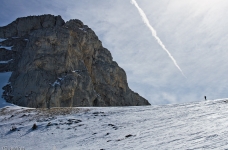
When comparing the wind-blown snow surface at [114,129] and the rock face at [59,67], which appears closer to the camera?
the wind-blown snow surface at [114,129]

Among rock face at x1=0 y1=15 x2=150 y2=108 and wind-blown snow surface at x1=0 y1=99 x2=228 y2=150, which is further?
rock face at x1=0 y1=15 x2=150 y2=108

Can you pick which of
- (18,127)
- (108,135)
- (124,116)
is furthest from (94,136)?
(18,127)

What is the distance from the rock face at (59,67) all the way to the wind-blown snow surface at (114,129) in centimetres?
3144

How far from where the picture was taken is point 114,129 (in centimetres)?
2072

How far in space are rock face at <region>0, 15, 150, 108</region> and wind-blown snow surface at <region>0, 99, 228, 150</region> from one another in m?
31.4

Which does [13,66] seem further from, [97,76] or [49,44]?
[97,76]

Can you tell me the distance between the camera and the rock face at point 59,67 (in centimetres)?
6284

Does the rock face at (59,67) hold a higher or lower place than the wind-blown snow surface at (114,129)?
higher

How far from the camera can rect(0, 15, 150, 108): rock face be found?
62.8m

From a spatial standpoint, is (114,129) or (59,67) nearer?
(114,129)

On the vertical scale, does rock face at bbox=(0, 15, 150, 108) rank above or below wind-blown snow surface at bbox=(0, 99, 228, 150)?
above

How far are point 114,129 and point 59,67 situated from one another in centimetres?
4997

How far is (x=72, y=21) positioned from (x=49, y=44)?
1789cm

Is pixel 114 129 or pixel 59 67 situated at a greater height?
pixel 59 67
